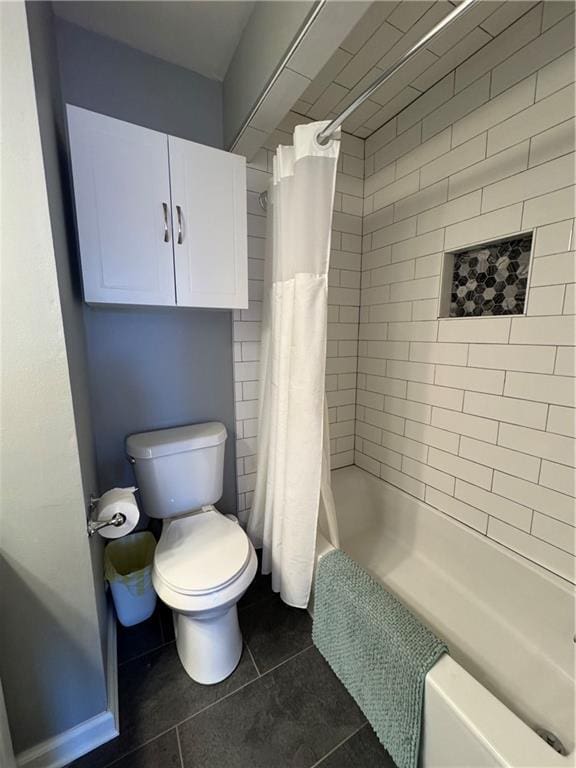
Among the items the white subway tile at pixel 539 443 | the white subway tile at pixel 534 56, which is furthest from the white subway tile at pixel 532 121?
the white subway tile at pixel 539 443

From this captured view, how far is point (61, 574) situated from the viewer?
0.86 metres

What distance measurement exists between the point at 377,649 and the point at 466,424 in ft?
3.18

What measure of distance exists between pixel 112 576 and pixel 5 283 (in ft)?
3.97

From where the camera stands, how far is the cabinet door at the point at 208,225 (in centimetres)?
119

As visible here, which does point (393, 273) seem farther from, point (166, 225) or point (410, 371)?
point (166, 225)

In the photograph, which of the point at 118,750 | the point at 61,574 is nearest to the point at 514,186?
the point at 61,574

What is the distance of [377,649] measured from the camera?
0.98m

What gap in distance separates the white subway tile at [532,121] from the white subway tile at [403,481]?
1569 millimetres

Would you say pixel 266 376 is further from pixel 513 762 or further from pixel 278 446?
pixel 513 762

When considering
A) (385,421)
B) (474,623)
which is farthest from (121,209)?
(474,623)

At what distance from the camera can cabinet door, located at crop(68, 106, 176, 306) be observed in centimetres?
104

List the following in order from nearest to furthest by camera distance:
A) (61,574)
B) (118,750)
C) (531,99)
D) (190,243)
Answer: (61,574) → (118,750) → (531,99) → (190,243)

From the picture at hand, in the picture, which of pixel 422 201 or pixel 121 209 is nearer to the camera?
pixel 121 209

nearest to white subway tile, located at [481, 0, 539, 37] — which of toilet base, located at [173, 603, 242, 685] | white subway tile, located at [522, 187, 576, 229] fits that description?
white subway tile, located at [522, 187, 576, 229]
